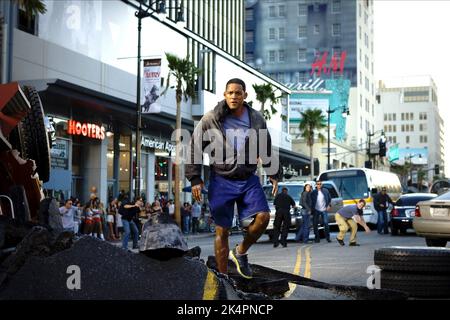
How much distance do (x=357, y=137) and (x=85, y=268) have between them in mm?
97971

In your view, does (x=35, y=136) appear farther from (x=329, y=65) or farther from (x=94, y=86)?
(x=329, y=65)

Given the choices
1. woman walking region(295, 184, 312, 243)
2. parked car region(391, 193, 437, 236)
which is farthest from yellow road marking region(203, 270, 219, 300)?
parked car region(391, 193, 437, 236)

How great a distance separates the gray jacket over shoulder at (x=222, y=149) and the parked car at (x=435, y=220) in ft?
31.4

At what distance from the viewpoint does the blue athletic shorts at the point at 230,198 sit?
5285 mm

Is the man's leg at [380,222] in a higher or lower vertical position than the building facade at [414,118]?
lower

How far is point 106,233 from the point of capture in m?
23.4

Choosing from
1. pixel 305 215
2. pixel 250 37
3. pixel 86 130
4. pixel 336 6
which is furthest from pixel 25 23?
pixel 250 37

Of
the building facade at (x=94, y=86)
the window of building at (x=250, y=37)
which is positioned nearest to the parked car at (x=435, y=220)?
the building facade at (x=94, y=86)

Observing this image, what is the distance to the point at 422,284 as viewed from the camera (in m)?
5.40

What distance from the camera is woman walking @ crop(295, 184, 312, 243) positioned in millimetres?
19547

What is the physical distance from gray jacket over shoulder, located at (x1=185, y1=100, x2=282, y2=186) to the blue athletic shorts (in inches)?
2.3

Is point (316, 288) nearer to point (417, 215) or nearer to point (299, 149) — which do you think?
point (417, 215)

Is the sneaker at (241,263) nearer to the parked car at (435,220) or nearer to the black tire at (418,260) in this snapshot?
the black tire at (418,260)

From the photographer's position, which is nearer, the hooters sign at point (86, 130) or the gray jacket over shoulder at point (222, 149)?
the gray jacket over shoulder at point (222, 149)
